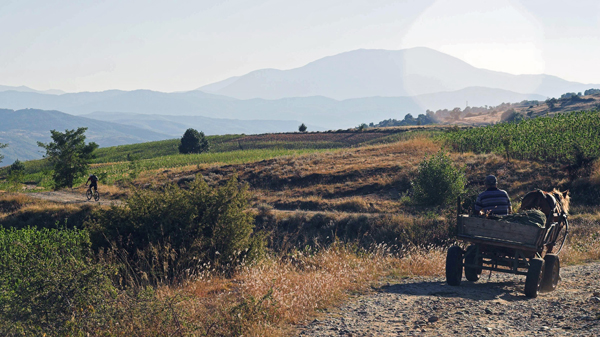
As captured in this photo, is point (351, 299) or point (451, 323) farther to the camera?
point (351, 299)

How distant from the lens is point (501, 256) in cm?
988

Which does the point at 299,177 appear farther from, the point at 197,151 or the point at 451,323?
the point at 197,151

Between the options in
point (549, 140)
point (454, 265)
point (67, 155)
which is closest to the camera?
point (454, 265)

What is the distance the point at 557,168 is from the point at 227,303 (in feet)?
85.0

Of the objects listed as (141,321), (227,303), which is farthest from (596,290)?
(141,321)

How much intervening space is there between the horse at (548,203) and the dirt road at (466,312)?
158cm

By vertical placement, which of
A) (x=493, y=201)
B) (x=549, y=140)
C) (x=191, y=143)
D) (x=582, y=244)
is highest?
(x=549, y=140)

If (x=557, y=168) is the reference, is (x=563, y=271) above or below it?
below

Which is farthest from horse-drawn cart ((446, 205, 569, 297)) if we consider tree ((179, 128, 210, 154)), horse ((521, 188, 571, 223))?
tree ((179, 128, 210, 154))

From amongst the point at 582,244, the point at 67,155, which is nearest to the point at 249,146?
the point at 67,155

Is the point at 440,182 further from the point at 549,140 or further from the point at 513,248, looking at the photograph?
the point at 513,248

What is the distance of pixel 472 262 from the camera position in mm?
10180

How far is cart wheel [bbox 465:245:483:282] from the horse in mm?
1693

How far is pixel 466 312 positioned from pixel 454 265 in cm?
220
